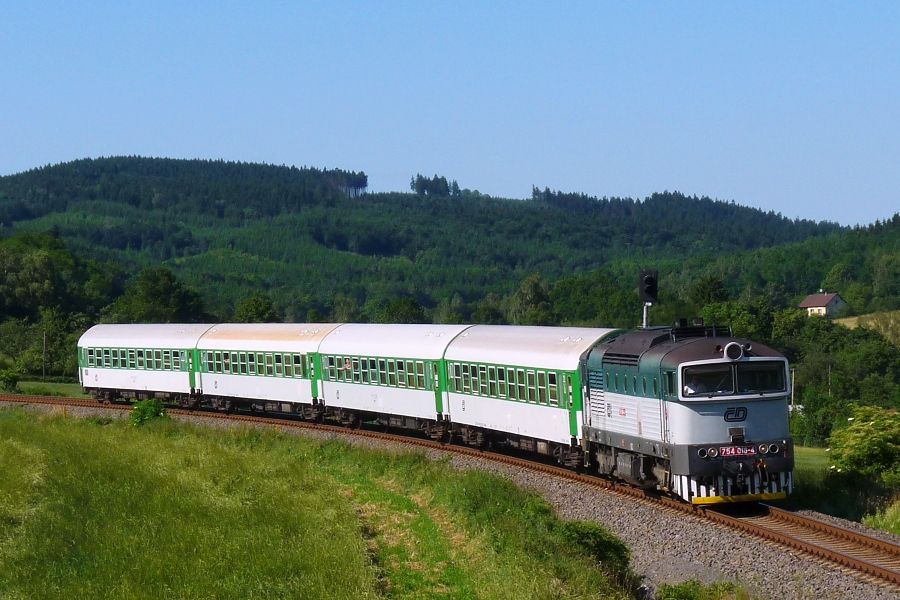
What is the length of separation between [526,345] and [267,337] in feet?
58.6

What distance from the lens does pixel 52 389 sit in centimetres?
6906

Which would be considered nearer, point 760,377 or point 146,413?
point 760,377

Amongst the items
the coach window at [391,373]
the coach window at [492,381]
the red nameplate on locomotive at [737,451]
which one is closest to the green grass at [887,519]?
the red nameplate on locomotive at [737,451]

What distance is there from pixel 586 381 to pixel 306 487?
678cm

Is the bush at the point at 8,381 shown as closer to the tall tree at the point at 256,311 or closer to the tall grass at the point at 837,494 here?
the tall grass at the point at 837,494

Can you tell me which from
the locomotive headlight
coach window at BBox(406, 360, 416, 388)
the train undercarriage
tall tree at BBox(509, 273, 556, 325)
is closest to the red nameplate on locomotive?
the train undercarriage

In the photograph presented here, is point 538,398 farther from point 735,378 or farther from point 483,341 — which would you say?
point 735,378

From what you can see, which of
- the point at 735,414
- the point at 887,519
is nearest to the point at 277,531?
the point at 735,414

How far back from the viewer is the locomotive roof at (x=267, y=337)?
148 feet

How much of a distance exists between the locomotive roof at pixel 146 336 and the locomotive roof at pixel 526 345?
18466 mm

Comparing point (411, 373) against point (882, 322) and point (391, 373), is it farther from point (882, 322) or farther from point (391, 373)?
point (882, 322)

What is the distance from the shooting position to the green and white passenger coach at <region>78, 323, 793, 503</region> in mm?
22906

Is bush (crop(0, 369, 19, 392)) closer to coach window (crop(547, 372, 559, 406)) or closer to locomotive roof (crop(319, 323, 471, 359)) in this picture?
locomotive roof (crop(319, 323, 471, 359))

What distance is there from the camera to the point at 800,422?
77.5 meters
